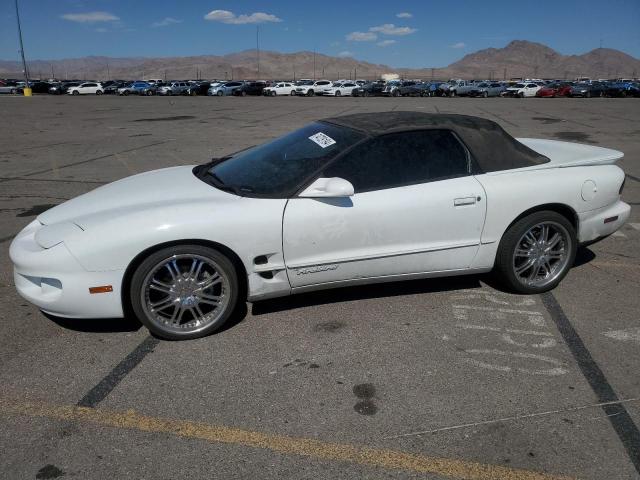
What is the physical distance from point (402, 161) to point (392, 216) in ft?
1.49

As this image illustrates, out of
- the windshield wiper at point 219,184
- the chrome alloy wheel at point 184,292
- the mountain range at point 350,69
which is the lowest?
the chrome alloy wheel at point 184,292

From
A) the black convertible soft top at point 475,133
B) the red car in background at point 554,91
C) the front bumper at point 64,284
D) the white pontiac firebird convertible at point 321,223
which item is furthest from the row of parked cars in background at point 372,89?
the front bumper at point 64,284

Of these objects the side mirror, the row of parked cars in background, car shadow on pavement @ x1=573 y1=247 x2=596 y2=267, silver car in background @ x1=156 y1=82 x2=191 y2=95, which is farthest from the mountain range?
the side mirror

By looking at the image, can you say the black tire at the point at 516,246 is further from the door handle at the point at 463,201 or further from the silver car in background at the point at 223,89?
the silver car in background at the point at 223,89

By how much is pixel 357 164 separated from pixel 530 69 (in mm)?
177408

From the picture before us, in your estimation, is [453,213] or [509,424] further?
[453,213]

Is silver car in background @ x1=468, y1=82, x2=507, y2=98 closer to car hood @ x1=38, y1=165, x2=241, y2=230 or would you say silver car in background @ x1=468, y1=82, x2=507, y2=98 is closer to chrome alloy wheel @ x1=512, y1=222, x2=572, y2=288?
chrome alloy wheel @ x1=512, y1=222, x2=572, y2=288

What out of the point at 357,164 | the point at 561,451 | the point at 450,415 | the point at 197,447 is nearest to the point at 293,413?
the point at 197,447

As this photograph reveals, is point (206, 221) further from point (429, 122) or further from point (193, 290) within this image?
point (429, 122)

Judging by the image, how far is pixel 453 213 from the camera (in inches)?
148

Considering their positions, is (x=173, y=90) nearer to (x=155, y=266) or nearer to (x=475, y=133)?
(x=475, y=133)

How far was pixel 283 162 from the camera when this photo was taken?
13.0ft

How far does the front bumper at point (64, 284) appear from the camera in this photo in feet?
10.6

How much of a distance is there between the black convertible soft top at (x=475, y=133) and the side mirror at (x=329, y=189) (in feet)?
2.03
